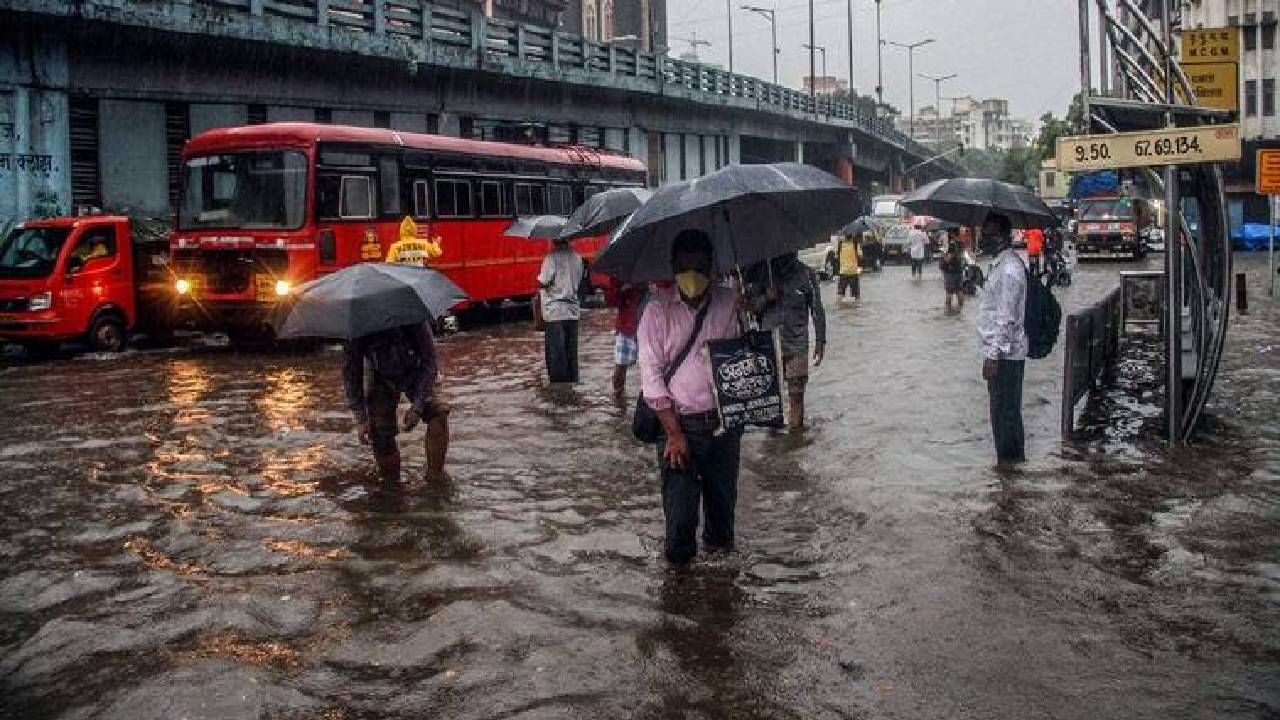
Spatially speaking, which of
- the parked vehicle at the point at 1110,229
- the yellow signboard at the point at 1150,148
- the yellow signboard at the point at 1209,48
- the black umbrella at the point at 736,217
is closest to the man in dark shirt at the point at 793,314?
the yellow signboard at the point at 1150,148

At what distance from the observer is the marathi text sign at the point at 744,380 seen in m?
5.82

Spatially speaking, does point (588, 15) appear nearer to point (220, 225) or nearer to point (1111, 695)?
point (220, 225)

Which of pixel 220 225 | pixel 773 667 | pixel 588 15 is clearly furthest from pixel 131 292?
pixel 588 15

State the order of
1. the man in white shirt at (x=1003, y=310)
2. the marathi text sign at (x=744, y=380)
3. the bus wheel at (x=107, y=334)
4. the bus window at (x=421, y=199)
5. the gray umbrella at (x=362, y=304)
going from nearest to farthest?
the marathi text sign at (x=744, y=380), the gray umbrella at (x=362, y=304), the man in white shirt at (x=1003, y=310), the bus wheel at (x=107, y=334), the bus window at (x=421, y=199)

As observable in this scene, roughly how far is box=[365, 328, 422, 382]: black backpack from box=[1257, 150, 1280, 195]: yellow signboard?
20367 millimetres

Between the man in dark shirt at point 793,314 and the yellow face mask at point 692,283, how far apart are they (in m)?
3.52

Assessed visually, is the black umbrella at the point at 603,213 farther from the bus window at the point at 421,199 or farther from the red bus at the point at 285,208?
the bus window at the point at 421,199

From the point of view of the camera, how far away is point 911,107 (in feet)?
320

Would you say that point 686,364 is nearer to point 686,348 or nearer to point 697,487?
Answer: point 686,348

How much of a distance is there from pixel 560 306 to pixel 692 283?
265 inches

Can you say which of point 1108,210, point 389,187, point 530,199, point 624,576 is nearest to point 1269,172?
point 530,199

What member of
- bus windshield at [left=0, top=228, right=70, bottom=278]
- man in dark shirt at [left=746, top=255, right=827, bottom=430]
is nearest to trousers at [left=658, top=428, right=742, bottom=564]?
man in dark shirt at [left=746, top=255, right=827, bottom=430]

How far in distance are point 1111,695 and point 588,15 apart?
6953cm

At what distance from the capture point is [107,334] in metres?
17.9
